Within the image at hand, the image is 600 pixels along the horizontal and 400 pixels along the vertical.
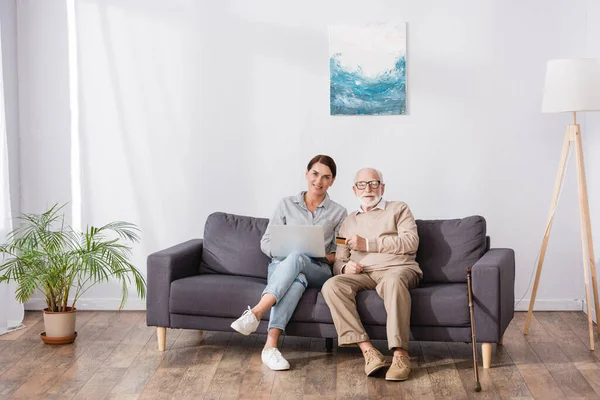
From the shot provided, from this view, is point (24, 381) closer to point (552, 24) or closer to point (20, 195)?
point (20, 195)

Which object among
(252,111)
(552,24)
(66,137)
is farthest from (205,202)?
(552,24)

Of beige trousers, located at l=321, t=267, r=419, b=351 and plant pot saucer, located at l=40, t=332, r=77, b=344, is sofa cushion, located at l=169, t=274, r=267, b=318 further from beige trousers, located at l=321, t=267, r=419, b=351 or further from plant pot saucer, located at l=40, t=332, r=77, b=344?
plant pot saucer, located at l=40, t=332, r=77, b=344

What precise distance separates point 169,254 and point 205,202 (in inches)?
44.5

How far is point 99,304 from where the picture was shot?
5.68 m

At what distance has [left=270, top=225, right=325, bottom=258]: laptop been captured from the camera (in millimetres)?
4336

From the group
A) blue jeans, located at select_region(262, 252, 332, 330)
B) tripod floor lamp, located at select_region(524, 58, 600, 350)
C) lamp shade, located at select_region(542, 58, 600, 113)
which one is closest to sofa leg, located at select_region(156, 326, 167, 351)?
blue jeans, located at select_region(262, 252, 332, 330)

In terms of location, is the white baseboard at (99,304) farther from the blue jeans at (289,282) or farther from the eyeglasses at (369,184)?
the eyeglasses at (369,184)

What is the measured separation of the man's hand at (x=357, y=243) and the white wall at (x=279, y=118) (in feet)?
3.86

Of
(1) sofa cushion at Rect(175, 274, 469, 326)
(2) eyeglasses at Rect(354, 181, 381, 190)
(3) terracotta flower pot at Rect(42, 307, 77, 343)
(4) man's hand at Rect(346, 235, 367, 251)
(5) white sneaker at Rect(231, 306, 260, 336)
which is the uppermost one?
(2) eyeglasses at Rect(354, 181, 381, 190)

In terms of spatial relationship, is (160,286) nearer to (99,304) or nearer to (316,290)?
(316,290)

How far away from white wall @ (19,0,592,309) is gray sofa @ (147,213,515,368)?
0.75m

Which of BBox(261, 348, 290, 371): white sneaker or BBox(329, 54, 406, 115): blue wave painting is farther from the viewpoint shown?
BBox(329, 54, 406, 115): blue wave painting

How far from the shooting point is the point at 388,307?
4043 millimetres

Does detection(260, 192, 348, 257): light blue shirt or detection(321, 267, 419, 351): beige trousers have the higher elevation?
detection(260, 192, 348, 257): light blue shirt
